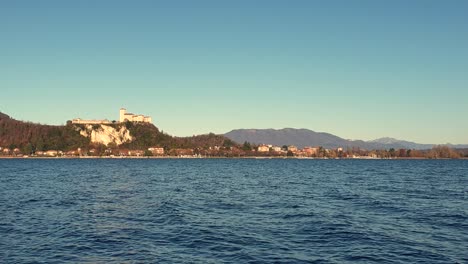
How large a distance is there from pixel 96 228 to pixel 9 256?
10807 millimetres

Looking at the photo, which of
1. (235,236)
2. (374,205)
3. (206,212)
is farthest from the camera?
(374,205)

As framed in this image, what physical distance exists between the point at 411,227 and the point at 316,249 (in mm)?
13974

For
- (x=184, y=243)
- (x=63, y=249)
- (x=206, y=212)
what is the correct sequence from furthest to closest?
(x=206, y=212) < (x=184, y=243) < (x=63, y=249)

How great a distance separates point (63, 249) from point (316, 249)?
61.2 feet

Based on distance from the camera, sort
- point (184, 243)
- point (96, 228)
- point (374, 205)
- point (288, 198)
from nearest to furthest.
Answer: point (184, 243)
point (96, 228)
point (374, 205)
point (288, 198)

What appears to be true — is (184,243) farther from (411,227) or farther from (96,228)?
(411,227)

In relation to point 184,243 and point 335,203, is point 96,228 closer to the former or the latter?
point 184,243

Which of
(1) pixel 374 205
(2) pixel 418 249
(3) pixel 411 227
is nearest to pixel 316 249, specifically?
(2) pixel 418 249

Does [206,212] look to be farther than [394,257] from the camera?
Yes

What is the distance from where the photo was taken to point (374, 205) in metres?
56.2

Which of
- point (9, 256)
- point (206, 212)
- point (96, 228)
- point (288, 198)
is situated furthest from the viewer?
point (288, 198)

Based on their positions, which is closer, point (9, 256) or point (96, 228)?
point (9, 256)

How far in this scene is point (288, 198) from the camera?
64.3 metres

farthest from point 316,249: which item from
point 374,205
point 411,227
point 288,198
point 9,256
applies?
point 288,198
